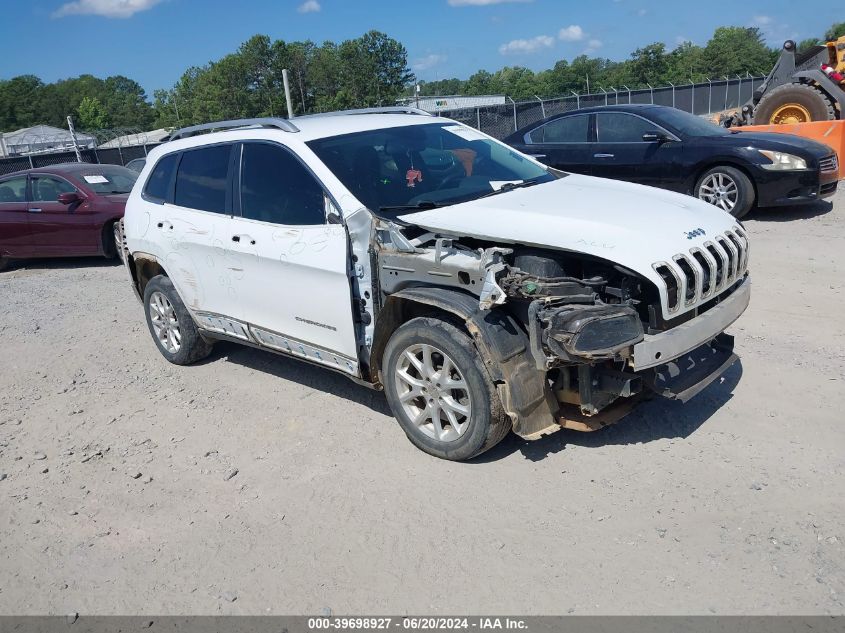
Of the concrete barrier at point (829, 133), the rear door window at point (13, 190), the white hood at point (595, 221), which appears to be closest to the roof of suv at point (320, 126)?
the white hood at point (595, 221)

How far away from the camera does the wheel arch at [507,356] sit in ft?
12.2

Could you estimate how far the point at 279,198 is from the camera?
4.80 m

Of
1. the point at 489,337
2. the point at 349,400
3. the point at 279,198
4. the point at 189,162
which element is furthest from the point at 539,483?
the point at 189,162

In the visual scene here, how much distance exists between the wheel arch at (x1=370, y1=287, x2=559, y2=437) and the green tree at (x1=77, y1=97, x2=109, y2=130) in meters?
115

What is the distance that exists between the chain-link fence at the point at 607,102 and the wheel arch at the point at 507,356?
12.8 metres

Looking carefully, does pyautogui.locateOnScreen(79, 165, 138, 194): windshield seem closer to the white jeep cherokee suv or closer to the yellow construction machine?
the white jeep cherokee suv

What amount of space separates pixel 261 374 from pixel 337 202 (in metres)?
2.13

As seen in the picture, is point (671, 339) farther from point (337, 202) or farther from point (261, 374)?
point (261, 374)

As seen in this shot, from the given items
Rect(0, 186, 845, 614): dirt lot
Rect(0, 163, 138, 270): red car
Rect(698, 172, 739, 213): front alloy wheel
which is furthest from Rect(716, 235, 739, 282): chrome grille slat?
Rect(0, 163, 138, 270): red car

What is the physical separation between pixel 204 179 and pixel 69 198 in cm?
650

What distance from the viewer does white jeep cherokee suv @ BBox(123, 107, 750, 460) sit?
368 centimetres

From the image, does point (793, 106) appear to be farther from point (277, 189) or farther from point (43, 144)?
point (43, 144)

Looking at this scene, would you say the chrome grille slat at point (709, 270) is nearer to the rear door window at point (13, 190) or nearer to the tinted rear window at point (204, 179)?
the tinted rear window at point (204, 179)

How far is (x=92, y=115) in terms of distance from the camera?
106625mm
